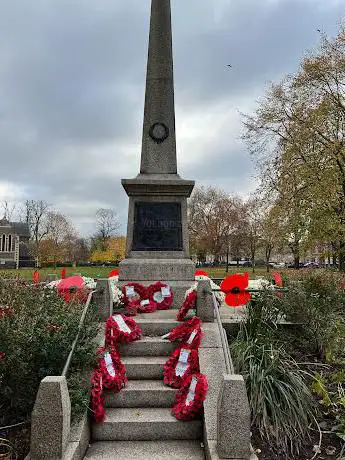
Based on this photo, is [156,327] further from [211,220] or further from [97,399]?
[211,220]

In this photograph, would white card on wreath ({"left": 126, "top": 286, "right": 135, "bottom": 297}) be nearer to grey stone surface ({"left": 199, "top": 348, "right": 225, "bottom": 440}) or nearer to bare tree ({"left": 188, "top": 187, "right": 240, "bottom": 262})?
grey stone surface ({"left": 199, "top": 348, "right": 225, "bottom": 440})

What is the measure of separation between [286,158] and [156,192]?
47.0ft

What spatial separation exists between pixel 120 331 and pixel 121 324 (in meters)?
0.18

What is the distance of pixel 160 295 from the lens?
7773mm

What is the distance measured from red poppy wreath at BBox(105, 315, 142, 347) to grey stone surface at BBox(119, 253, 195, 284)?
2.55 meters

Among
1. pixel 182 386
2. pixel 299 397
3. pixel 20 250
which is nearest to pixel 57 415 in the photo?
pixel 182 386

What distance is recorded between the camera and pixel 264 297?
695 cm

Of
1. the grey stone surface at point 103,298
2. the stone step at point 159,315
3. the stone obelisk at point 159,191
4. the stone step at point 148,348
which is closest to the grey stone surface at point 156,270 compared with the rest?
the stone obelisk at point 159,191

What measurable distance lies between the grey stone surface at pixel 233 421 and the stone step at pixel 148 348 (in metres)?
1.79

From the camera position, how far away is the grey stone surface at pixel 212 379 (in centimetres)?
444

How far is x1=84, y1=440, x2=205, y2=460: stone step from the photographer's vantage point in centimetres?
439

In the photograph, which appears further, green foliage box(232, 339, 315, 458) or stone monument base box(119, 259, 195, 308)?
stone monument base box(119, 259, 195, 308)

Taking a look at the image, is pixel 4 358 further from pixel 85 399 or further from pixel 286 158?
pixel 286 158

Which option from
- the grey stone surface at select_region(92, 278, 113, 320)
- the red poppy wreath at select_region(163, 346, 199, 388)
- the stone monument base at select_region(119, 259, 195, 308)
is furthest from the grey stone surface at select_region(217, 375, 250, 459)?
the stone monument base at select_region(119, 259, 195, 308)
